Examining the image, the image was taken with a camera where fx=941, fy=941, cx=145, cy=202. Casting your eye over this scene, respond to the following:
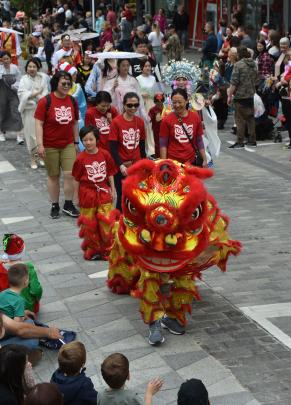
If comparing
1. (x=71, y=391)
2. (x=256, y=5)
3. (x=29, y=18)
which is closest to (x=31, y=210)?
(x=71, y=391)

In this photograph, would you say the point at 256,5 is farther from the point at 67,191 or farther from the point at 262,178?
the point at 67,191

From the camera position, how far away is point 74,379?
6.23 meters

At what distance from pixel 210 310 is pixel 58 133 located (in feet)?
14.0

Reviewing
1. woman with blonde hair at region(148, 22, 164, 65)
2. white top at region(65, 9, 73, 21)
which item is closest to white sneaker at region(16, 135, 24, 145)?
woman with blonde hair at region(148, 22, 164, 65)

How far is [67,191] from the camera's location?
41.9ft

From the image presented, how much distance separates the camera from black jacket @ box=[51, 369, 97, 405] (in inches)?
241

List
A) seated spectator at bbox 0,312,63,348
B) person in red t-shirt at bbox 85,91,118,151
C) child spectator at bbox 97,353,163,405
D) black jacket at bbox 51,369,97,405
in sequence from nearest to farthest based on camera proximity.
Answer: child spectator at bbox 97,353,163,405
black jacket at bbox 51,369,97,405
seated spectator at bbox 0,312,63,348
person in red t-shirt at bbox 85,91,118,151

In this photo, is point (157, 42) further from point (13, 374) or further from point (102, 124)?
point (13, 374)

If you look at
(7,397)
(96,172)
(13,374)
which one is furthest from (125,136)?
(7,397)

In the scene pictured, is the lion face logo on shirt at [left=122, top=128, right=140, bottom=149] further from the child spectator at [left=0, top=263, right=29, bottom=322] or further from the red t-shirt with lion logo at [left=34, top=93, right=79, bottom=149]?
the child spectator at [left=0, top=263, right=29, bottom=322]

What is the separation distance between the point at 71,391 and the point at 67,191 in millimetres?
6789

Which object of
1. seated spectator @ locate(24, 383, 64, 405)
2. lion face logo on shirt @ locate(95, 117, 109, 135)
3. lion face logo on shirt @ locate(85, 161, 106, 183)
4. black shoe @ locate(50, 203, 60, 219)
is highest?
lion face logo on shirt @ locate(95, 117, 109, 135)

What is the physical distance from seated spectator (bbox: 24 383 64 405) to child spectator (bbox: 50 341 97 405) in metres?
0.85

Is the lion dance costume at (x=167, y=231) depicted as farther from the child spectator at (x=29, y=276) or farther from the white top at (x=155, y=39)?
the white top at (x=155, y=39)
